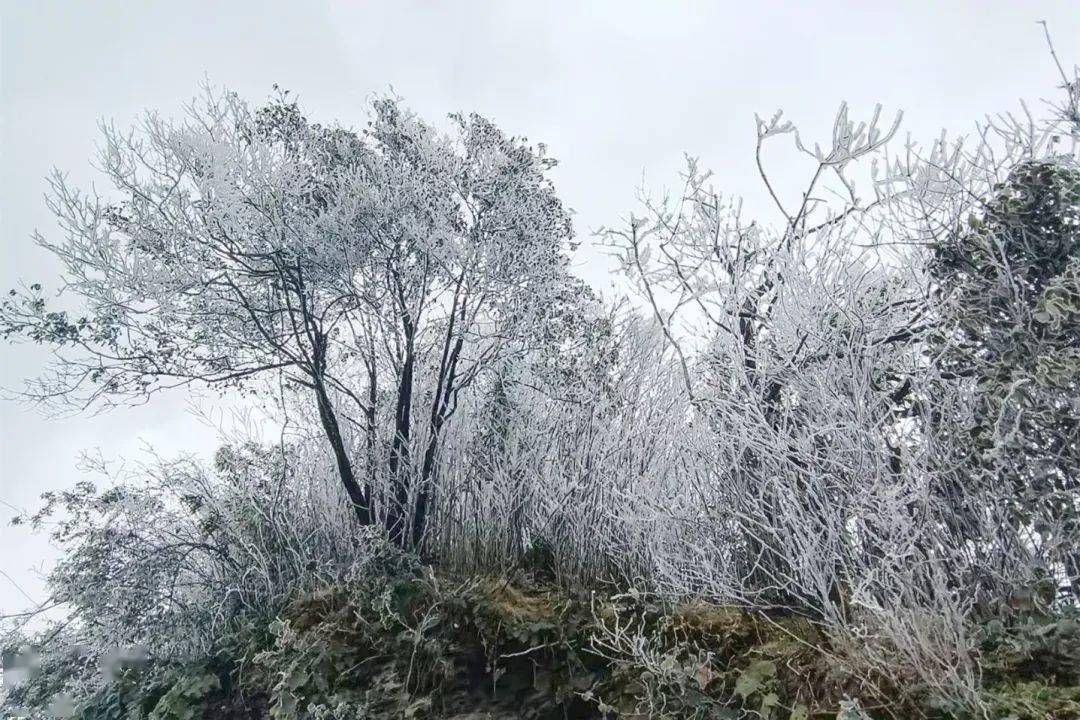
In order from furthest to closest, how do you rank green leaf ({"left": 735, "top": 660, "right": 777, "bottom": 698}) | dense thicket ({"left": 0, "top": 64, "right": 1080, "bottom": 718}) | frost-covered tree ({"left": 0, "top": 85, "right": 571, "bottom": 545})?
frost-covered tree ({"left": 0, "top": 85, "right": 571, "bottom": 545})
green leaf ({"left": 735, "top": 660, "right": 777, "bottom": 698})
dense thicket ({"left": 0, "top": 64, "right": 1080, "bottom": 718})

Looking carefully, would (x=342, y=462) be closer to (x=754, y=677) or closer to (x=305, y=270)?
(x=305, y=270)

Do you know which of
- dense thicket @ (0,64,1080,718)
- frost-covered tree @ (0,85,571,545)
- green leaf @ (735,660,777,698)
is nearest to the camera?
dense thicket @ (0,64,1080,718)

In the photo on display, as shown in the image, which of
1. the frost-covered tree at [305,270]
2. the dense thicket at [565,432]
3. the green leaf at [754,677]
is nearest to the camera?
the dense thicket at [565,432]

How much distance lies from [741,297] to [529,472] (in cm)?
202

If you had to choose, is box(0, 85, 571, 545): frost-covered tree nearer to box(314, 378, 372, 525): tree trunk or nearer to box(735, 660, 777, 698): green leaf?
box(314, 378, 372, 525): tree trunk

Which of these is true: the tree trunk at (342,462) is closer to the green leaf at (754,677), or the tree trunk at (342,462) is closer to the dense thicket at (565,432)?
the dense thicket at (565,432)

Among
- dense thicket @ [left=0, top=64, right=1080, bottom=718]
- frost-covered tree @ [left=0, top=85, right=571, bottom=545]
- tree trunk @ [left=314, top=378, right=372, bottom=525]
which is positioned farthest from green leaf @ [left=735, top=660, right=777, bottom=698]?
tree trunk @ [left=314, top=378, right=372, bottom=525]

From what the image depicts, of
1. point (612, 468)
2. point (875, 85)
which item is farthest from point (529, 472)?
point (875, 85)

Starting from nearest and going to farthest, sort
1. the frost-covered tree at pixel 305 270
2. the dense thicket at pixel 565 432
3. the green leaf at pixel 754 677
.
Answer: the dense thicket at pixel 565 432
the green leaf at pixel 754 677
the frost-covered tree at pixel 305 270

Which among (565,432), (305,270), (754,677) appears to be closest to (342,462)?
(305,270)

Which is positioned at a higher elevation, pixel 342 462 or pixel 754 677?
pixel 342 462

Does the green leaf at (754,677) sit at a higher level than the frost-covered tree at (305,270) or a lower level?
lower

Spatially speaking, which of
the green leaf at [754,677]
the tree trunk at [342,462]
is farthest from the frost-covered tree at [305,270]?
the green leaf at [754,677]

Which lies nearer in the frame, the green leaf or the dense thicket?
the dense thicket
